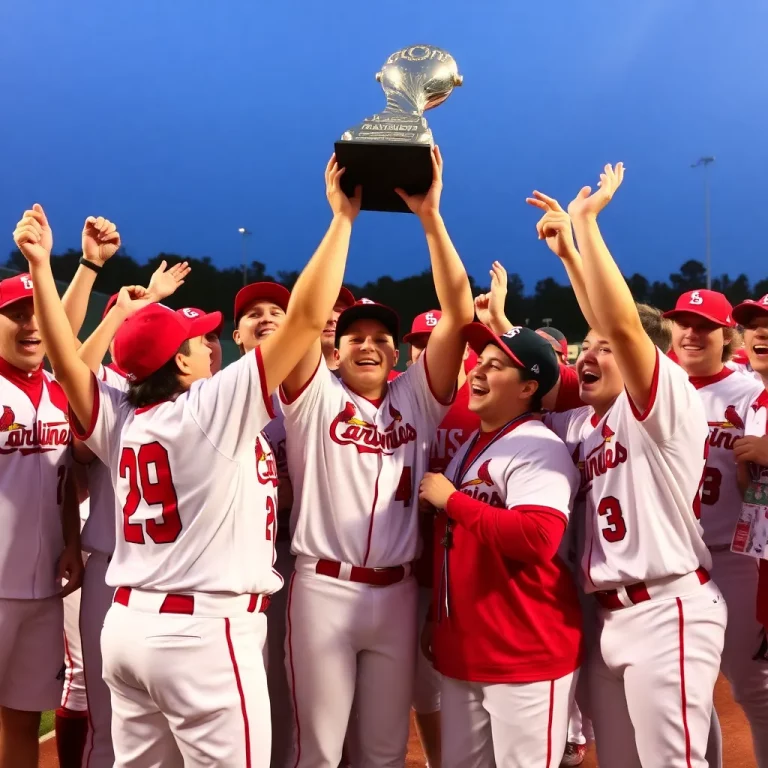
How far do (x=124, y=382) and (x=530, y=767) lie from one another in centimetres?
243

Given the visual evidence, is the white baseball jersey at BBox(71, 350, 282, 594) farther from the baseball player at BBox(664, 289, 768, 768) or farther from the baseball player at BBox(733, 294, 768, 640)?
the baseball player at BBox(664, 289, 768, 768)

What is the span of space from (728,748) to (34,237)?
13.3 feet

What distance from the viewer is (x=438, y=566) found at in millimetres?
2666

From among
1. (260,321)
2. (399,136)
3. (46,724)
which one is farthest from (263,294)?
(46,724)

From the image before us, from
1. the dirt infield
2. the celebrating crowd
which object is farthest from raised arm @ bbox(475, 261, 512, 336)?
the dirt infield

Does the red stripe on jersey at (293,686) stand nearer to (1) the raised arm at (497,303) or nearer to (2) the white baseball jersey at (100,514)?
(2) the white baseball jersey at (100,514)

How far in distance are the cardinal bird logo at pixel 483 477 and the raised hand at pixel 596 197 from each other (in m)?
0.87

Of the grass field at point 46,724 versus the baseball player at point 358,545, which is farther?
the grass field at point 46,724

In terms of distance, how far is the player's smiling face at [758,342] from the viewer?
3004 millimetres

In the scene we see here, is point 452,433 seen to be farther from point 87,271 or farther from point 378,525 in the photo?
point 87,271

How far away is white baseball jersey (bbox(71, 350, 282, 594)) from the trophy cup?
0.76 meters

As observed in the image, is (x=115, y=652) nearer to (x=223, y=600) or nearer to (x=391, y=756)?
(x=223, y=600)

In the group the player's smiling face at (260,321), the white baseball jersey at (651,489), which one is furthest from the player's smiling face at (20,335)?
the white baseball jersey at (651,489)

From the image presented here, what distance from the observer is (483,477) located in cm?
258
